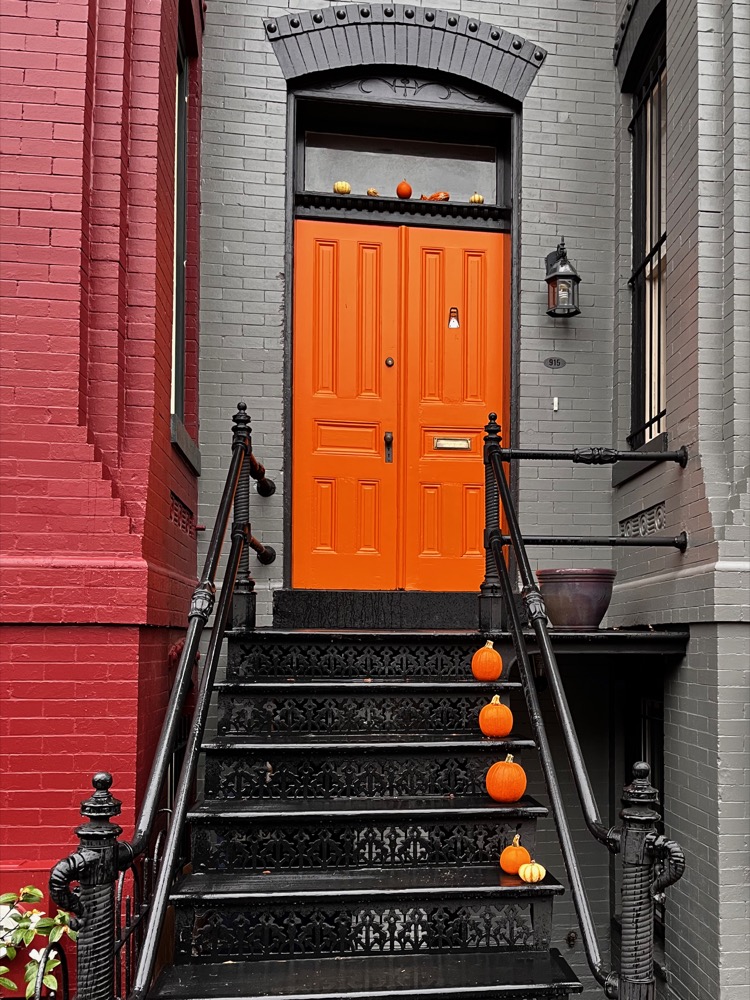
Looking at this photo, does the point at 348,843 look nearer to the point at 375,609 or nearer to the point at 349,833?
the point at 349,833

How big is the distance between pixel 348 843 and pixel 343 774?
1.16 ft

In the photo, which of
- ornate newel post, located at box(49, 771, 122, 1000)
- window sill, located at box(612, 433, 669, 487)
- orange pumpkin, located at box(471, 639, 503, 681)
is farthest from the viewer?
window sill, located at box(612, 433, 669, 487)

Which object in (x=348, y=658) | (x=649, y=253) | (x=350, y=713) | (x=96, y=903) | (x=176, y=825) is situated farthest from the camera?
(x=649, y=253)

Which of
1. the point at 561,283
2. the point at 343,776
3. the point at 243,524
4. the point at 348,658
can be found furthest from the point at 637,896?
the point at 561,283

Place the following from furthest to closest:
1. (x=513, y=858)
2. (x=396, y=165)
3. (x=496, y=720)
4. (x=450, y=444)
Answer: (x=396, y=165) → (x=450, y=444) → (x=496, y=720) → (x=513, y=858)

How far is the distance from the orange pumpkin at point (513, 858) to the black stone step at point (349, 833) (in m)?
0.12

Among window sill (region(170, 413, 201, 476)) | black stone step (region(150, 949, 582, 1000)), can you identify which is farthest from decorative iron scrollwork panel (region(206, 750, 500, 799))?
window sill (region(170, 413, 201, 476))

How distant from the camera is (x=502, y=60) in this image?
21.2ft

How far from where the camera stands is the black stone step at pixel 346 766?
13.9 ft

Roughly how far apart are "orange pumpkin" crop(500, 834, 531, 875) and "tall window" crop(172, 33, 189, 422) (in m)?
3.04

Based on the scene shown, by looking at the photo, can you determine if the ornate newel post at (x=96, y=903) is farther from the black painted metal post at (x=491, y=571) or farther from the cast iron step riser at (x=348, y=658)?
the black painted metal post at (x=491, y=571)

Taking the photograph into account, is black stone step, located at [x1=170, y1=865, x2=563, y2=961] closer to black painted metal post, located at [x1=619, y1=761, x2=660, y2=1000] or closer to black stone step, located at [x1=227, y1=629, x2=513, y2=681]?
black painted metal post, located at [x1=619, y1=761, x2=660, y2=1000]

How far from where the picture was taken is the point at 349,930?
3.69m

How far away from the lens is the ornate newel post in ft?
8.94
